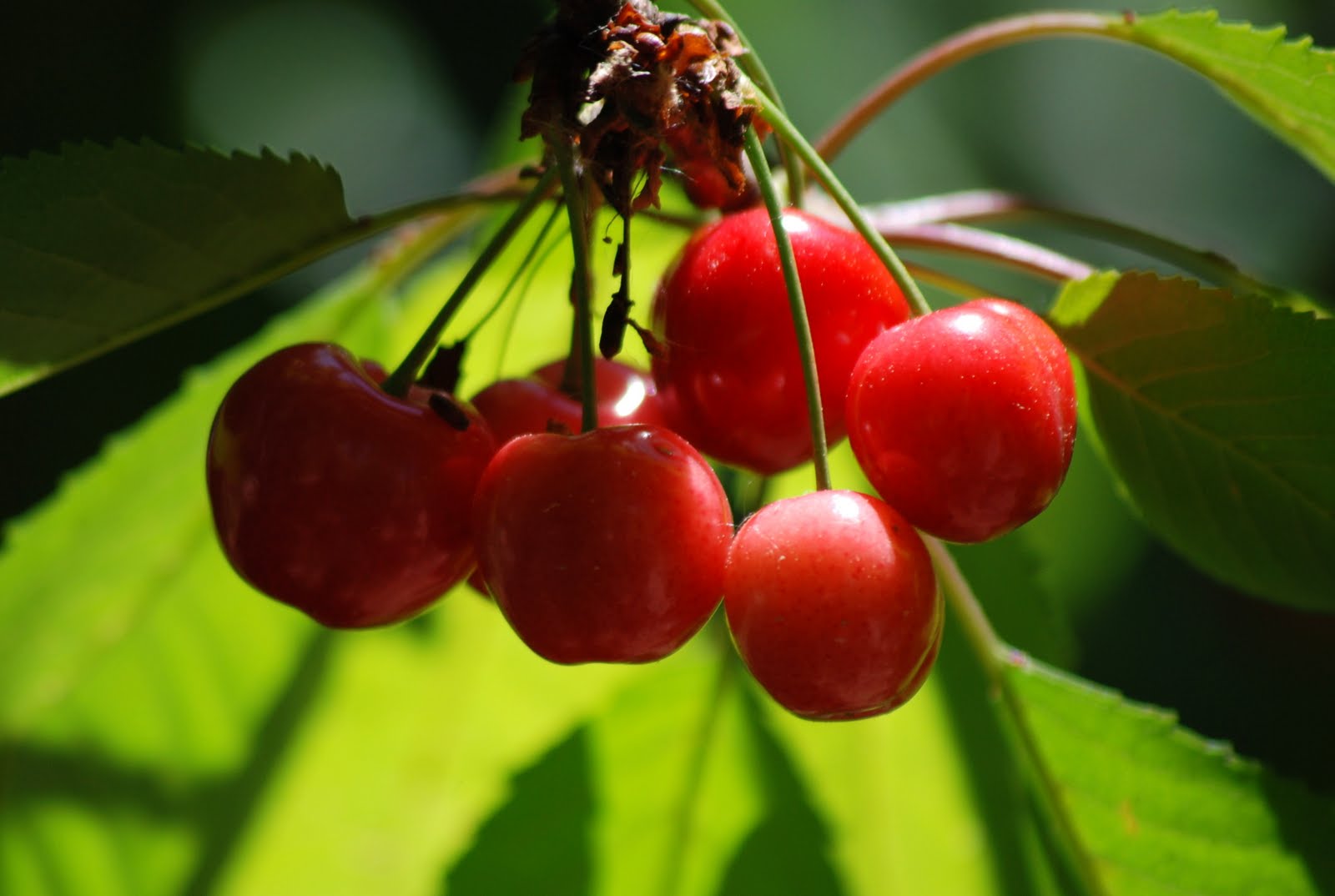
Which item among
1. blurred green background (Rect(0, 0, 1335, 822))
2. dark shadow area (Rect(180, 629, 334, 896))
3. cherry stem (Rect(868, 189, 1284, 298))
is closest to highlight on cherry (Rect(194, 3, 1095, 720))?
cherry stem (Rect(868, 189, 1284, 298))

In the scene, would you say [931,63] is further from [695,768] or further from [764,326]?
[695,768]

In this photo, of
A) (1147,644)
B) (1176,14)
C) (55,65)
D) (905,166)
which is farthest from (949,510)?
(55,65)

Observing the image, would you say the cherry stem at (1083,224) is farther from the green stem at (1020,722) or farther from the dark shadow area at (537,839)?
the dark shadow area at (537,839)

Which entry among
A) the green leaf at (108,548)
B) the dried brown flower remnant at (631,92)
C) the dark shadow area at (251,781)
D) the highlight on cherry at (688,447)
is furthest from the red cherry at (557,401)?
the dark shadow area at (251,781)

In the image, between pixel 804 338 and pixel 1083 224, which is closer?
pixel 804 338

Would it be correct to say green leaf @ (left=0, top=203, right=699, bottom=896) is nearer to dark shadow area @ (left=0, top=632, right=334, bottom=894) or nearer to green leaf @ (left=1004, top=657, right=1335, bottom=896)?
dark shadow area @ (left=0, top=632, right=334, bottom=894)

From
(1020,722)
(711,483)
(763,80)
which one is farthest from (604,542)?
(1020,722)

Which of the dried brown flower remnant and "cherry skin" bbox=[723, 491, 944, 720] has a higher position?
the dried brown flower remnant
